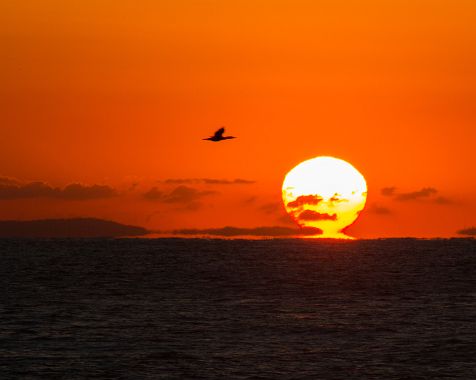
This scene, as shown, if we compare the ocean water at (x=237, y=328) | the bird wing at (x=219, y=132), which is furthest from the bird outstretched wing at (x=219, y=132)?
the ocean water at (x=237, y=328)

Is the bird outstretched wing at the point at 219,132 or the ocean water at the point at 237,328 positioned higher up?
the bird outstretched wing at the point at 219,132

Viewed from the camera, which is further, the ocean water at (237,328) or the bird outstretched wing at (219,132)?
the bird outstretched wing at (219,132)

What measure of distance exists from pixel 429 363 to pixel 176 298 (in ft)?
163

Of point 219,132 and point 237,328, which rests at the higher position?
point 219,132

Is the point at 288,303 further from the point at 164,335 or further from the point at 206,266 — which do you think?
the point at 206,266

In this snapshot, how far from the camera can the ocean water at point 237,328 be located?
2564 inches

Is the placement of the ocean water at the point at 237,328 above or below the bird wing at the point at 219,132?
below

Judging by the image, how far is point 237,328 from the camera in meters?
83.5

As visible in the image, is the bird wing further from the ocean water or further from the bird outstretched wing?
the ocean water

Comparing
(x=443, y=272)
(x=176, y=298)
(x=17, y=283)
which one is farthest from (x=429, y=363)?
(x=443, y=272)

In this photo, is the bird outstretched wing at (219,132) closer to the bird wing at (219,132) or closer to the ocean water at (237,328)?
the bird wing at (219,132)

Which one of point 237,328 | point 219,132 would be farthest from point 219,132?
point 237,328

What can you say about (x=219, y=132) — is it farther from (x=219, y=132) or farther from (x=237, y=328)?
(x=237, y=328)

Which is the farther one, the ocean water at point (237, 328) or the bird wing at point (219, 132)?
the bird wing at point (219, 132)
